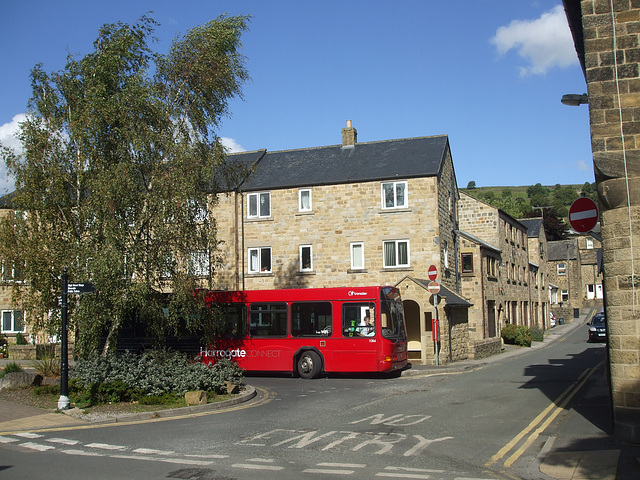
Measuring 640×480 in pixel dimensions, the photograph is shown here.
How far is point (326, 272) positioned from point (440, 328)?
21.9 feet

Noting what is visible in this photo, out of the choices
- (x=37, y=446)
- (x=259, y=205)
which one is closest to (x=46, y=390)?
(x=37, y=446)

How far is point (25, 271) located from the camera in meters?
15.0

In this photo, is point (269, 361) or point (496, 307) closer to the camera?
point (269, 361)

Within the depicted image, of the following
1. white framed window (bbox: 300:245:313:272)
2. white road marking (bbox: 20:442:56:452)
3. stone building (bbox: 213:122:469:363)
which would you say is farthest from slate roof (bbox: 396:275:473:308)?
white road marking (bbox: 20:442:56:452)

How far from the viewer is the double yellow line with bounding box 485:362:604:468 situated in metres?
8.91

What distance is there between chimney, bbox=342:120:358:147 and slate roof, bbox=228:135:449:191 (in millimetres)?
252

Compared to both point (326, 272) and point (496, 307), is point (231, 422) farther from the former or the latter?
point (496, 307)

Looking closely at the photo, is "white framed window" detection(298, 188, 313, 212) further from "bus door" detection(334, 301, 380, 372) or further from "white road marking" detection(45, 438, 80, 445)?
"white road marking" detection(45, 438, 80, 445)

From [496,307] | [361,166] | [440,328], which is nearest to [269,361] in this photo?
[440,328]

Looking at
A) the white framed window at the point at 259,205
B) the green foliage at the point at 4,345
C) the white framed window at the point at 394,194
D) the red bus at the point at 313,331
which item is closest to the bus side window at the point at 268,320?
the red bus at the point at 313,331

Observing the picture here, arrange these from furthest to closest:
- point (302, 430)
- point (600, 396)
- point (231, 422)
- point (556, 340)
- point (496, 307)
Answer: point (556, 340) < point (496, 307) < point (600, 396) < point (231, 422) < point (302, 430)

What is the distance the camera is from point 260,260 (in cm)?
3109

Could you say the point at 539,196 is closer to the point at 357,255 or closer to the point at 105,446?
the point at 357,255

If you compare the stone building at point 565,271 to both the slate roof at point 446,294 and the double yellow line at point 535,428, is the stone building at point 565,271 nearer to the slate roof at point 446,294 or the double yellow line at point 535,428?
the slate roof at point 446,294
